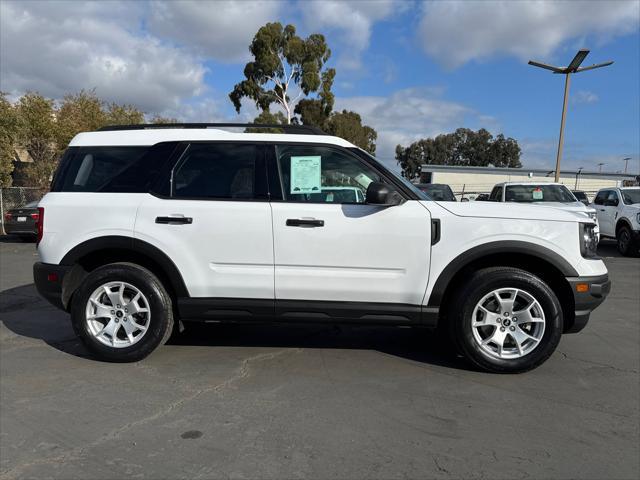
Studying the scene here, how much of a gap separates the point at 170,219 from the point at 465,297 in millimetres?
2510

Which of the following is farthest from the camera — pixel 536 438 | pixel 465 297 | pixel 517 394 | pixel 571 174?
pixel 571 174

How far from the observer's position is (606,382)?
386 centimetres

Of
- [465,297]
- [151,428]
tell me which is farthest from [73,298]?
[465,297]

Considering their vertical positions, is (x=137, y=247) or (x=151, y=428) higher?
(x=137, y=247)

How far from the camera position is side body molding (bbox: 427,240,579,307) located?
12.5 feet

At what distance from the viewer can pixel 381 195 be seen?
3.74 m

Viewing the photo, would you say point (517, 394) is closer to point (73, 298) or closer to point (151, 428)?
point (151, 428)

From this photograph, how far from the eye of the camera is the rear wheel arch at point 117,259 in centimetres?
405

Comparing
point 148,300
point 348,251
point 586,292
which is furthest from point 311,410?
point 586,292

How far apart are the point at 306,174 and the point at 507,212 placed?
169cm

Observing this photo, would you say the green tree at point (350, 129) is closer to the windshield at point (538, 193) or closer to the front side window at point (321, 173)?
the windshield at point (538, 193)

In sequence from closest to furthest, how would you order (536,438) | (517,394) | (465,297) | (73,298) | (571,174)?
(536,438) < (517,394) < (465,297) < (73,298) < (571,174)

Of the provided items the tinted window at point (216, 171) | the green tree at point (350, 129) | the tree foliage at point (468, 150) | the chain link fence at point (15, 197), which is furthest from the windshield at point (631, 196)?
the tree foliage at point (468, 150)

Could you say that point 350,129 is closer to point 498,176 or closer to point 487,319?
point 498,176
